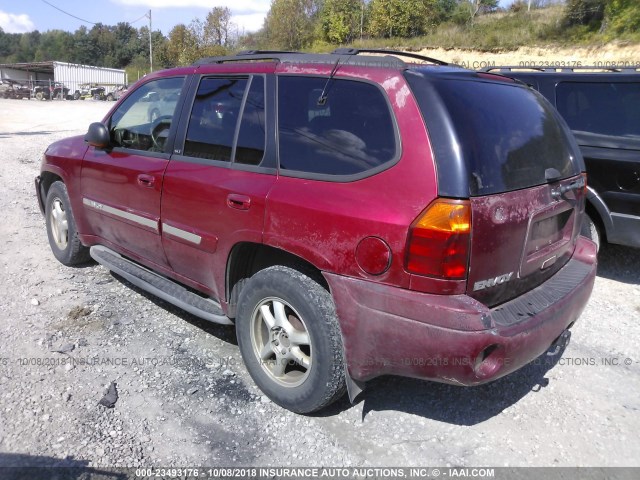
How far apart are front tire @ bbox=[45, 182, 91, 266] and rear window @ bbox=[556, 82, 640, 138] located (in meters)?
4.94

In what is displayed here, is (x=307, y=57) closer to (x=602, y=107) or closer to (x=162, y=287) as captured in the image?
(x=162, y=287)

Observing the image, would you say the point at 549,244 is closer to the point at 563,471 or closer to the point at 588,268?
the point at 588,268

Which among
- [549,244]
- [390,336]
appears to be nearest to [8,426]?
[390,336]

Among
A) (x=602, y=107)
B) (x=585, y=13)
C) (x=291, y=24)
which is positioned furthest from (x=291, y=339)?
(x=291, y=24)

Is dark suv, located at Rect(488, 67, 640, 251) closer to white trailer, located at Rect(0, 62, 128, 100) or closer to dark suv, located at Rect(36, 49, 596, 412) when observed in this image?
dark suv, located at Rect(36, 49, 596, 412)

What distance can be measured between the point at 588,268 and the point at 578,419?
903 millimetres

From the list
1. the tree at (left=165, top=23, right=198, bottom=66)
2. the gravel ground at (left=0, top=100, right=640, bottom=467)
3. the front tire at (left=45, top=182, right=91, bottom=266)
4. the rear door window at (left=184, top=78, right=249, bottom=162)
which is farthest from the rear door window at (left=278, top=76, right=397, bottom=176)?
the tree at (left=165, top=23, right=198, bottom=66)

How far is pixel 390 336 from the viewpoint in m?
2.38

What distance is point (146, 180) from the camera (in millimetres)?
3623

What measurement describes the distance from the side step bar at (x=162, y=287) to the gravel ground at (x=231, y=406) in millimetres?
344

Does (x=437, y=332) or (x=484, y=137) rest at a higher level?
(x=484, y=137)

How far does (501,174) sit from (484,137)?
192 millimetres

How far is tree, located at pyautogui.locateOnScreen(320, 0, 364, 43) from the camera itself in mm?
42906

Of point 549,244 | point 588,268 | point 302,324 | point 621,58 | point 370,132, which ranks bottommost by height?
point 302,324
